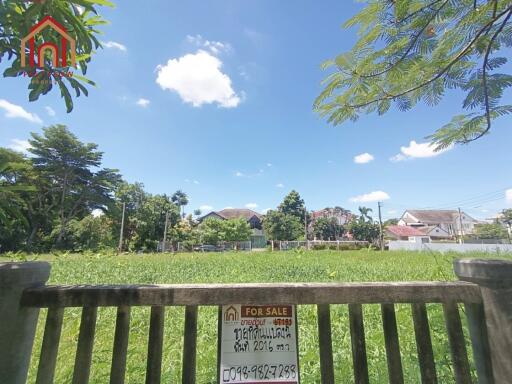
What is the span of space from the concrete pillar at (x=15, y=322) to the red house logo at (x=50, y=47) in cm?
117

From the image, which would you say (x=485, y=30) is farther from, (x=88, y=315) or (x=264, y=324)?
(x=88, y=315)

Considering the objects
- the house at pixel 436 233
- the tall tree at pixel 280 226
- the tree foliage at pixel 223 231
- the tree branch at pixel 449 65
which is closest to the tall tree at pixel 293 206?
the tall tree at pixel 280 226

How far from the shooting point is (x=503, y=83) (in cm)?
170

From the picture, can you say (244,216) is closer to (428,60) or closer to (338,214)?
(338,214)

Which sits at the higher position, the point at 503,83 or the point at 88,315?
the point at 503,83

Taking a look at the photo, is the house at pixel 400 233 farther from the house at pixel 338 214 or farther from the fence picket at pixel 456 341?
the fence picket at pixel 456 341

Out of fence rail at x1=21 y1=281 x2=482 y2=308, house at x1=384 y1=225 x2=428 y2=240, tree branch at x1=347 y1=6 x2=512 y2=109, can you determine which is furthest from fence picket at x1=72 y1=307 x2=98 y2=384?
house at x1=384 y1=225 x2=428 y2=240

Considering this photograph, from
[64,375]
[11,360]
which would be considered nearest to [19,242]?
[64,375]

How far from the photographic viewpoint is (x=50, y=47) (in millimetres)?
1510

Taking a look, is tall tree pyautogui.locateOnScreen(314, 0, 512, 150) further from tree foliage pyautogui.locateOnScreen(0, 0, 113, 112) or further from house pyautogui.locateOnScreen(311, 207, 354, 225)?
house pyautogui.locateOnScreen(311, 207, 354, 225)

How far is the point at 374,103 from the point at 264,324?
1.71 meters

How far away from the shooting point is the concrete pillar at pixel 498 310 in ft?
3.09

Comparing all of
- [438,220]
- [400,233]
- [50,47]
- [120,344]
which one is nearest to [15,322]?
[120,344]

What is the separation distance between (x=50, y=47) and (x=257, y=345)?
186 centimetres
